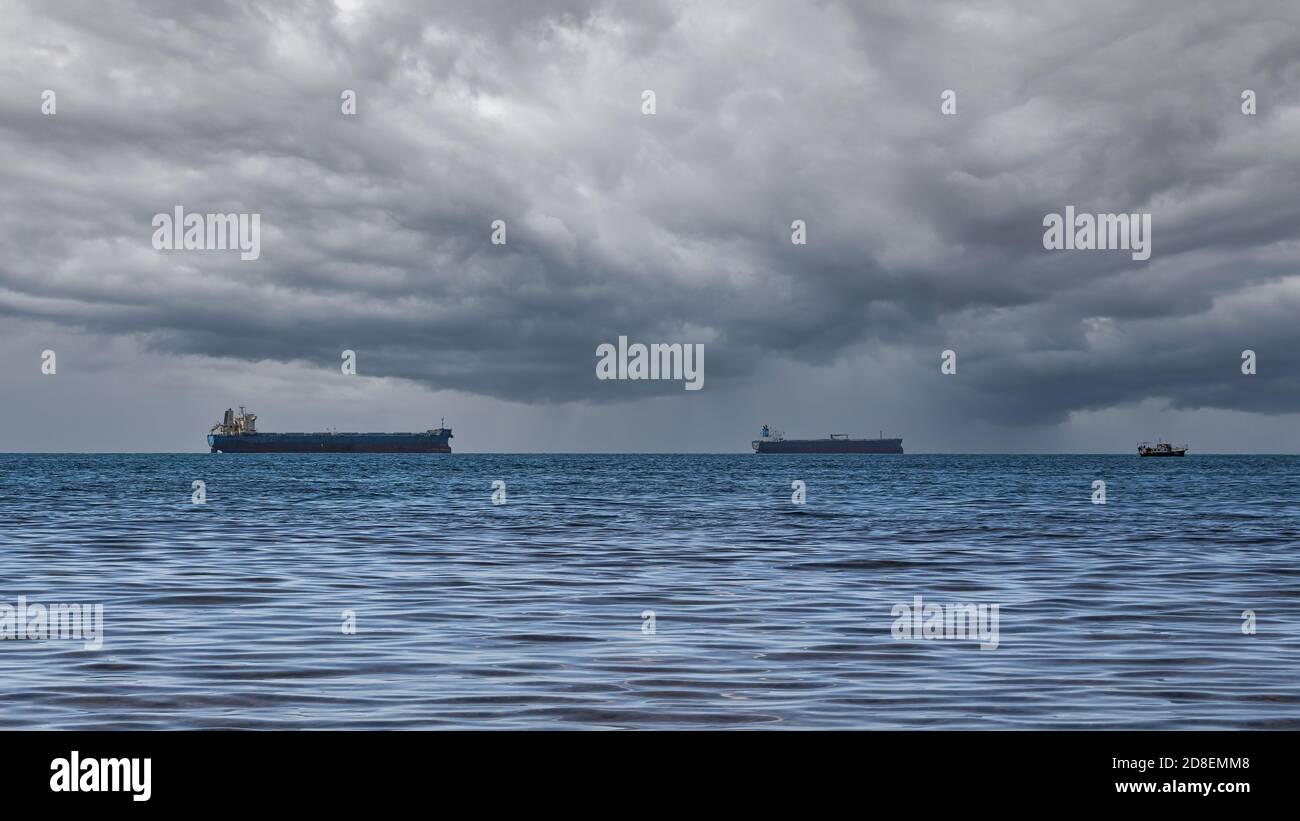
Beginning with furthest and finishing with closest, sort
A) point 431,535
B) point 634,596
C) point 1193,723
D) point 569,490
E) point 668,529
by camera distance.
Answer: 1. point 569,490
2. point 668,529
3. point 431,535
4. point 634,596
5. point 1193,723

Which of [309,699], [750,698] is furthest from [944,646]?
[309,699]

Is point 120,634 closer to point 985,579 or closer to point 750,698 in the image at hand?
point 750,698

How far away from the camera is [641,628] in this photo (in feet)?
65.0

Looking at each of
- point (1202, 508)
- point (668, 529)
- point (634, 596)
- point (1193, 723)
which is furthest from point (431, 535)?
point (1202, 508)

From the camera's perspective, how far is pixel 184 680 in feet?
48.6

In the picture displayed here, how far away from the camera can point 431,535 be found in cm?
4456

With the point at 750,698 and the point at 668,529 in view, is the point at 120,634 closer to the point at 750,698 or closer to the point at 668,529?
the point at 750,698

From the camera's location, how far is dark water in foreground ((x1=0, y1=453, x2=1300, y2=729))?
13.3 metres

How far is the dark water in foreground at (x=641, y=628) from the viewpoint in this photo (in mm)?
13312
